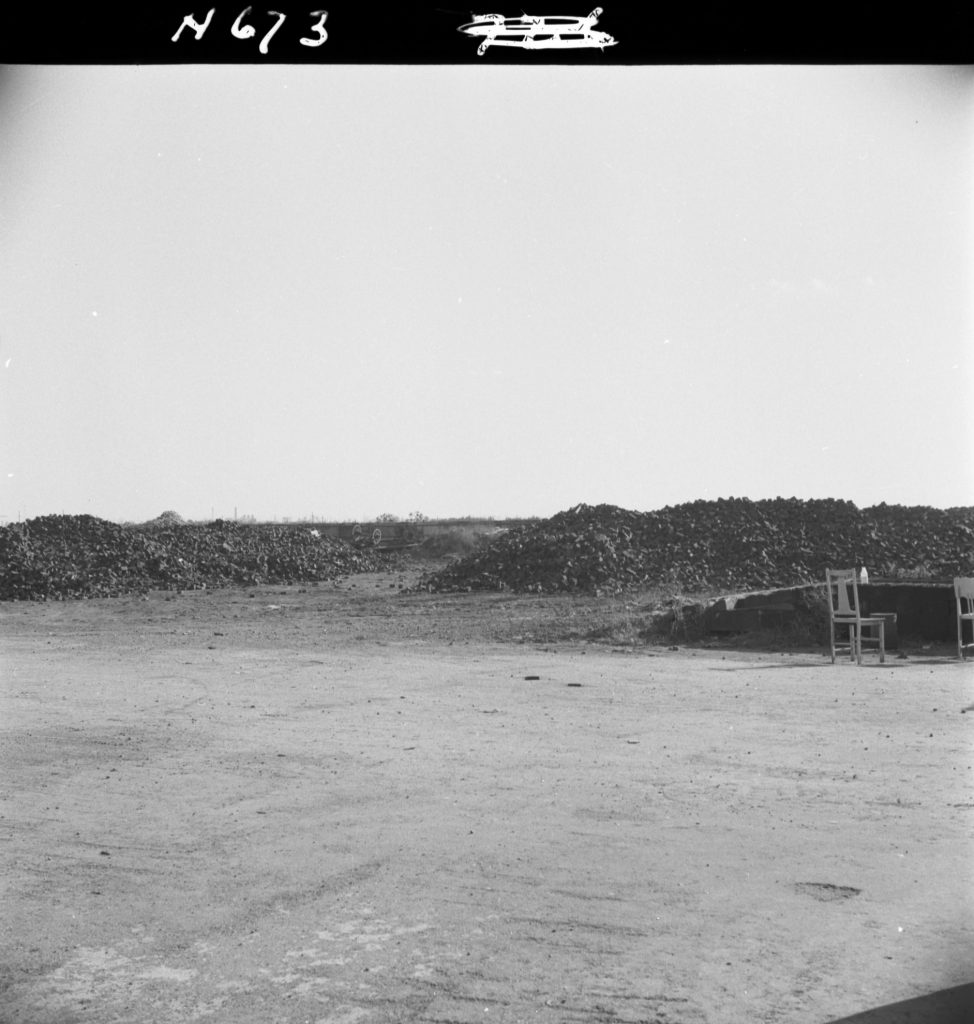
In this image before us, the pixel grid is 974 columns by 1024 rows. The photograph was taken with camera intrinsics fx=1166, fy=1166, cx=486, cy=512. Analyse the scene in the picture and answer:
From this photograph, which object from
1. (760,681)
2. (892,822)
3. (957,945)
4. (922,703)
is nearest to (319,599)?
(760,681)

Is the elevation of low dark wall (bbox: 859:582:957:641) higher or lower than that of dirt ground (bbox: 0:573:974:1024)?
higher

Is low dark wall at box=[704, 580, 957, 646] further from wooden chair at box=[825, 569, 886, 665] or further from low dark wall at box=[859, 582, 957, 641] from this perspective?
wooden chair at box=[825, 569, 886, 665]

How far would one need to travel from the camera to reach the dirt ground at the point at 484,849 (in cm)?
390

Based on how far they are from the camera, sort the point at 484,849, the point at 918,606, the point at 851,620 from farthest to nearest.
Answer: the point at 918,606
the point at 851,620
the point at 484,849

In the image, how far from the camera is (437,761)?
761 cm

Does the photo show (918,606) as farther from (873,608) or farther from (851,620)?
(851,620)

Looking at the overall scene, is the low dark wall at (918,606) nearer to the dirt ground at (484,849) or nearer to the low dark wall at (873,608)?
the low dark wall at (873,608)

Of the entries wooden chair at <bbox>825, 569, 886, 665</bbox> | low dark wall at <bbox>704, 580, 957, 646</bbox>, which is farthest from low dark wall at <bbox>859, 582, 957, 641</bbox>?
wooden chair at <bbox>825, 569, 886, 665</bbox>

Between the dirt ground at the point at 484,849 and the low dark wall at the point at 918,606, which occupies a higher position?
the low dark wall at the point at 918,606

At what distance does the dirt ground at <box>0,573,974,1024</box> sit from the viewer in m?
3.90

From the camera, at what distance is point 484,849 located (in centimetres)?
548

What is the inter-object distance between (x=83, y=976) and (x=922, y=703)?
768 cm

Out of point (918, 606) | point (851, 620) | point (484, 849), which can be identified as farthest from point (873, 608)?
→ point (484, 849)

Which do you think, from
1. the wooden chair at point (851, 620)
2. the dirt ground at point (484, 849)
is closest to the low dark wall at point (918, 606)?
the wooden chair at point (851, 620)
